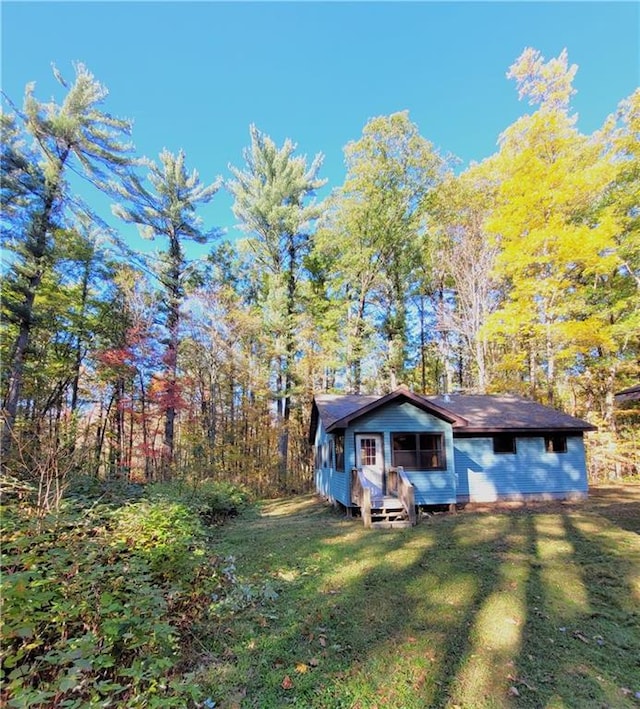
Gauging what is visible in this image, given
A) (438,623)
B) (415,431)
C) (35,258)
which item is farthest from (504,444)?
(35,258)

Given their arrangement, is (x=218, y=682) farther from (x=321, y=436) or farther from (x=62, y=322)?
(x=62, y=322)

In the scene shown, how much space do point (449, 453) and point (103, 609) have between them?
9.39 m

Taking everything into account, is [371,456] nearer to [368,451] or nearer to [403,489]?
[368,451]

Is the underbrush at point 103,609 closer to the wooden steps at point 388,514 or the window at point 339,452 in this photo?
the wooden steps at point 388,514

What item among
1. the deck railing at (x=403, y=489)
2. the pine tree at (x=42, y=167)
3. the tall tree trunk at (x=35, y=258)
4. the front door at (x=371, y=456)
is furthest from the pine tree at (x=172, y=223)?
the deck railing at (x=403, y=489)

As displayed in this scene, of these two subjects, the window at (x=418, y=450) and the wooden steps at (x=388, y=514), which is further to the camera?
the window at (x=418, y=450)

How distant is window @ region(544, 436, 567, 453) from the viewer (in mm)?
11539

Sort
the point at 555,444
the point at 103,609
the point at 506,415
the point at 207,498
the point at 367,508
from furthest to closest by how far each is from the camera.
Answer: the point at 506,415 → the point at 555,444 → the point at 207,498 → the point at 367,508 → the point at 103,609

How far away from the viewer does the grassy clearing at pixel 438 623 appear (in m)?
3.32

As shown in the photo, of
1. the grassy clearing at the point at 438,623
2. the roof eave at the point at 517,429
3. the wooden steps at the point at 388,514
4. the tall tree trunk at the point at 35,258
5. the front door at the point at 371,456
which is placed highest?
the tall tree trunk at the point at 35,258

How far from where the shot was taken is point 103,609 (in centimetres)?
312

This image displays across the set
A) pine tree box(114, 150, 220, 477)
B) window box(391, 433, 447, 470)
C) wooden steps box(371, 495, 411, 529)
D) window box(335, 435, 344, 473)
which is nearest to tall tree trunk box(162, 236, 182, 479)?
pine tree box(114, 150, 220, 477)

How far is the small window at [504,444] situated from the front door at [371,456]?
3.77m

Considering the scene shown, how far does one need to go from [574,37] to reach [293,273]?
13.8 metres
